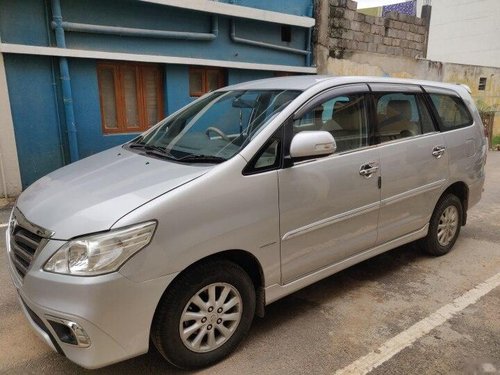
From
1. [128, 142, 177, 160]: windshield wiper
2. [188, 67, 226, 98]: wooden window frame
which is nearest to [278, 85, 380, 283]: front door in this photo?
[128, 142, 177, 160]: windshield wiper

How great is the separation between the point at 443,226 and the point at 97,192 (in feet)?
11.3

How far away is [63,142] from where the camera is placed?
707 cm

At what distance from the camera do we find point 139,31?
24.3ft

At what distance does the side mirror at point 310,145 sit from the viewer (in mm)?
2707

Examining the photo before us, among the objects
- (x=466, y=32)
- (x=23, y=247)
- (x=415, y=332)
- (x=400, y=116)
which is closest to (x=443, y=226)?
(x=400, y=116)

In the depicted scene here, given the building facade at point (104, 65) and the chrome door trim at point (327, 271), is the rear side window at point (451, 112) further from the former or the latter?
the building facade at point (104, 65)

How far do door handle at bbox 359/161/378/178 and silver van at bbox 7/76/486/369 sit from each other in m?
0.01

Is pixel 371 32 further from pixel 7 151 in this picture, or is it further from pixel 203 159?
pixel 203 159

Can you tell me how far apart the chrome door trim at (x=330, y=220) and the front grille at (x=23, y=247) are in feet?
4.81

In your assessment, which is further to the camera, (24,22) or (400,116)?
(24,22)

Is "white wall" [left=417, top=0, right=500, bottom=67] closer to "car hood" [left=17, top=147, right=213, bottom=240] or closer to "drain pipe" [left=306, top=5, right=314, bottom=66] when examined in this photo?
"drain pipe" [left=306, top=5, right=314, bottom=66]

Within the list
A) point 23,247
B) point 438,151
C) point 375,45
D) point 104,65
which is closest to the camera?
point 23,247

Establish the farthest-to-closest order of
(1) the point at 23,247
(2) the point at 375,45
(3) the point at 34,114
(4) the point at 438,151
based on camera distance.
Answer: (2) the point at 375,45 → (3) the point at 34,114 → (4) the point at 438,151 → (1) the point at 23,247

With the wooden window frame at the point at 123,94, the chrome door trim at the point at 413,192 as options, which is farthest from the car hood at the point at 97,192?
the wooden window frame at the point at 123,94
